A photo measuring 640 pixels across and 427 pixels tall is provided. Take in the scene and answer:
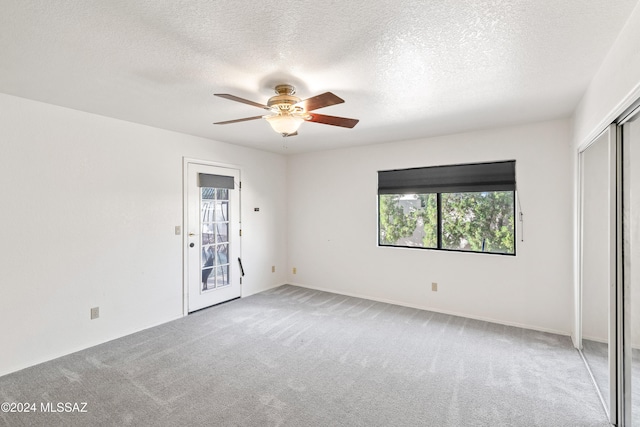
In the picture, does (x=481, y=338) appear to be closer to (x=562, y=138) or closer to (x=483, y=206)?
(x=483, y=206)

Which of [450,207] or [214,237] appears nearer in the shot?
[450,207]

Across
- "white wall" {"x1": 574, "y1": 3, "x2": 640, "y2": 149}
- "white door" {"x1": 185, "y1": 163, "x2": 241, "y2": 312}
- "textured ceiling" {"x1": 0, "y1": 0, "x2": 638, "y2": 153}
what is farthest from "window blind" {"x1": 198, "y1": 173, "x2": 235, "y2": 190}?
"white wall" {"x1": 574, "y1": 3, "x2": 640, "y2": 149}

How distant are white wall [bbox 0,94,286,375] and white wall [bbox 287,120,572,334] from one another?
2024 mm

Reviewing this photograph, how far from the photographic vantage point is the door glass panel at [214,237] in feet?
14.4

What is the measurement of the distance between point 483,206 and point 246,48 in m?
3.48

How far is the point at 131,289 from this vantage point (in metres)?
3.59

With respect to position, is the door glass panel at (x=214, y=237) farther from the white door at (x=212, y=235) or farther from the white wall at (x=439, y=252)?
the white wall at (x=439, y=252)

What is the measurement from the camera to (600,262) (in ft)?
7.93

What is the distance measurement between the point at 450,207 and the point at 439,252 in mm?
639

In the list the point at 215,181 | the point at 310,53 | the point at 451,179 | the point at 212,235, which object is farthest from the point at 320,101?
the point at 212,235

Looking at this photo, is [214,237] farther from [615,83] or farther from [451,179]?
[615,83]

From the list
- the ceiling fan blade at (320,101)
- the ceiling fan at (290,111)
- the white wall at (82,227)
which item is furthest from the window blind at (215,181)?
the ceiling fan blade at (320,101)

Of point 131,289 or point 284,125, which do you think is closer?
point 284,125

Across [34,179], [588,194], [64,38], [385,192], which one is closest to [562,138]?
[588,194]
